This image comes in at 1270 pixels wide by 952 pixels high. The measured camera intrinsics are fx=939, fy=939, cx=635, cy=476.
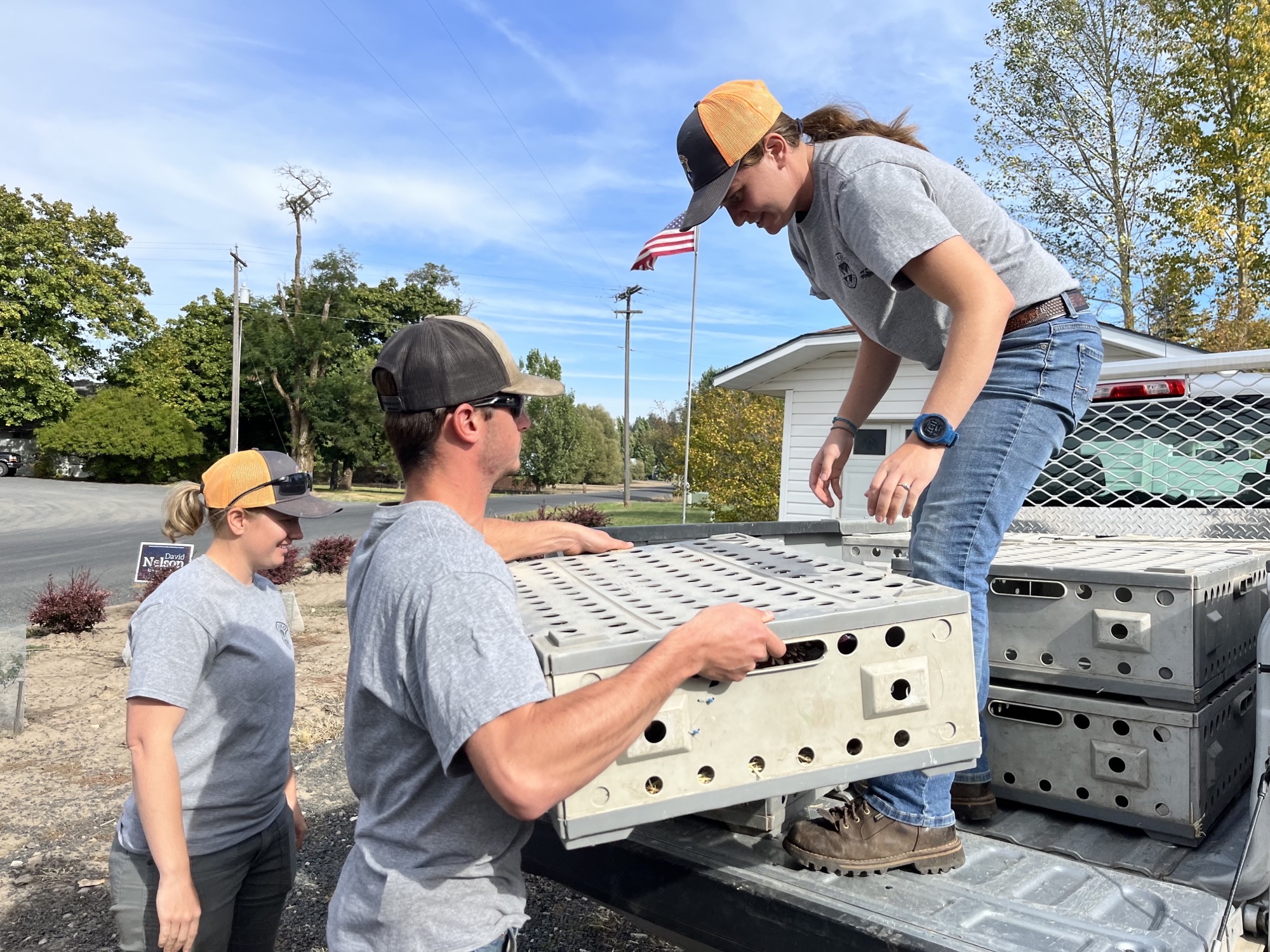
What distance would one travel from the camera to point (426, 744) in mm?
1608

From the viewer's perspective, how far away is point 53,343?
4672 cm

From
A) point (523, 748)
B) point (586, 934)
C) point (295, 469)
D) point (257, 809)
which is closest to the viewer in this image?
point (523, 748)

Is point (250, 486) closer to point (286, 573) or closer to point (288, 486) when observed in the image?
point (288, 486)

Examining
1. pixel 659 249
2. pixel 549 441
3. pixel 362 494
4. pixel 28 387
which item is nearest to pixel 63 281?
pixel 28 387

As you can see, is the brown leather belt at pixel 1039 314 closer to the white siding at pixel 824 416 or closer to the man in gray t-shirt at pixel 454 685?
the man in gray t-shirt at pixel 454 685

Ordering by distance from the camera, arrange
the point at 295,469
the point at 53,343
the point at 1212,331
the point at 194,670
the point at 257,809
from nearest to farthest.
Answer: the point at 194,670 < the point at 257,809 < the point at 295,469 < the point at 1212,331 < the point at 53,343

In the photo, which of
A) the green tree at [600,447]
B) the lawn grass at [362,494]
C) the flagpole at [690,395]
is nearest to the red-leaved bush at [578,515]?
the flagpole at [690,395]

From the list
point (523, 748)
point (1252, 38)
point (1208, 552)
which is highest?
point (1252, 38)

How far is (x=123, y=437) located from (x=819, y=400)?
126 feet

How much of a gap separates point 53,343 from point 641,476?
6569 cm

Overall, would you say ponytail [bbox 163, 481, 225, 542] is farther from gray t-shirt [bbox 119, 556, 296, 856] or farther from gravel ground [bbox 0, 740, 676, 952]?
gravel ground [bbox 0, 740, 676, 952]

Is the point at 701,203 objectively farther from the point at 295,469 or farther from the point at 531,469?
the point at 531,469

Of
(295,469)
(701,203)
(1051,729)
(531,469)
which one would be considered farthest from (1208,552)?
(531,469)

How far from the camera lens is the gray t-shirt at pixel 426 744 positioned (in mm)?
1453
